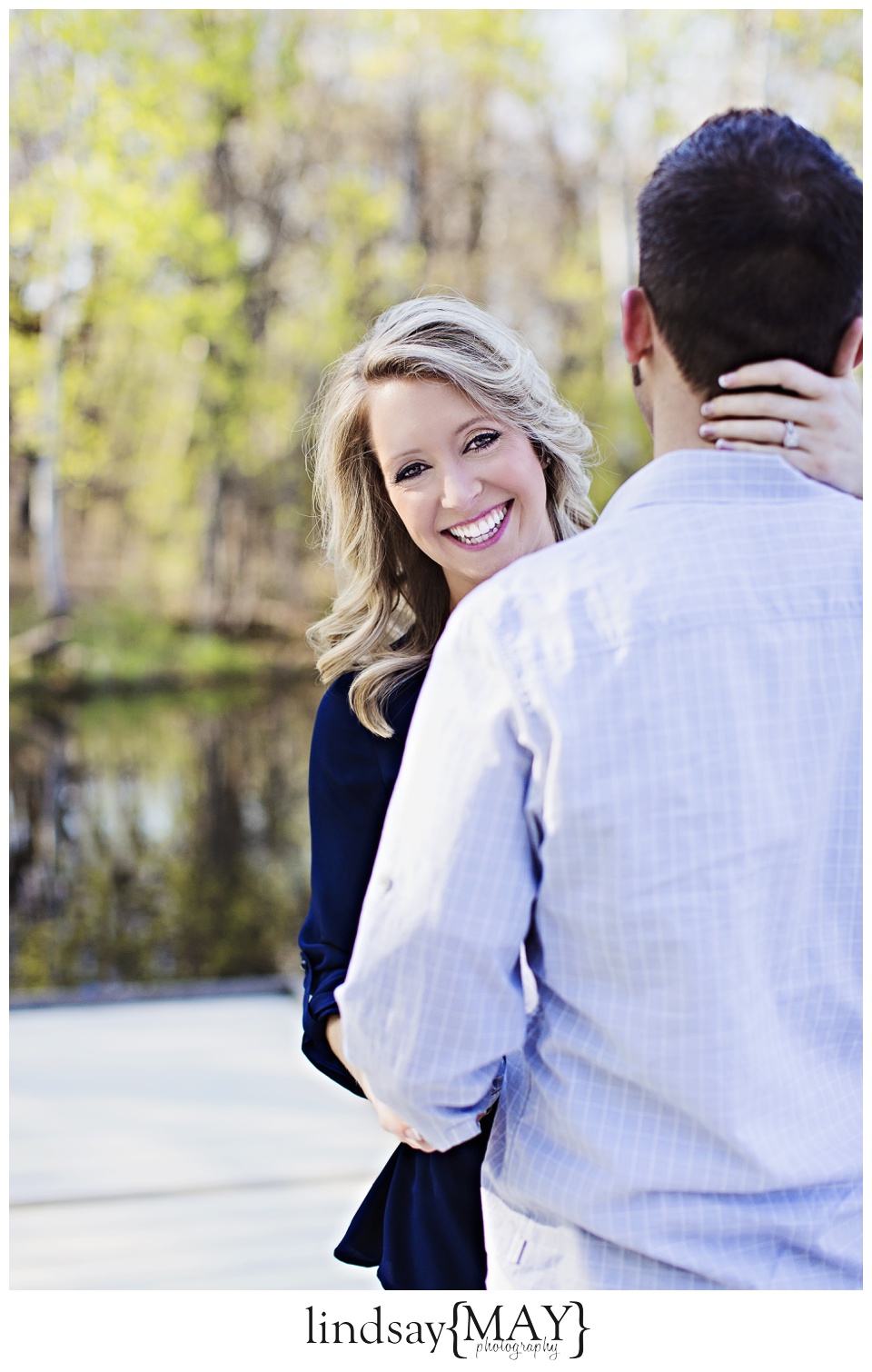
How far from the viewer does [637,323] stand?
2.68 feet

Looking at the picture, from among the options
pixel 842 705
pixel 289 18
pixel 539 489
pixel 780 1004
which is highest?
pixel 289 18

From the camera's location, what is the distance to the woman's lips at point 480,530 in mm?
1331

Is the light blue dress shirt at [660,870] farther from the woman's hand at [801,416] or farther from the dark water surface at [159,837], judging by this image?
the dark water surface at [159,837]

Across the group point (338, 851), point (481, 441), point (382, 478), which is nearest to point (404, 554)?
point (382, 478)

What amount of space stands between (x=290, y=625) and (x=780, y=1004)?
5.79 meters

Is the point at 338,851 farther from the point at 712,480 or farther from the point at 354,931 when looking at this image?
the point at 712,480

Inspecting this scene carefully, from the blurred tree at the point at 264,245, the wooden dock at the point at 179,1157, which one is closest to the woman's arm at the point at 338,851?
the wooden dock at the point at 179,1157

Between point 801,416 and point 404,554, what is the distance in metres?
0.71

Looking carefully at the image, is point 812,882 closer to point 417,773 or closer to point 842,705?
point 842,705

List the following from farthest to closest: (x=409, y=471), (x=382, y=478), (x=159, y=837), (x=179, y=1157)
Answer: (x=159, y=837) < (x=179, y=1157) < (x=382, y=478) < (x=409, y=471)

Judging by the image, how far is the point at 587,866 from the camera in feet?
2.52
